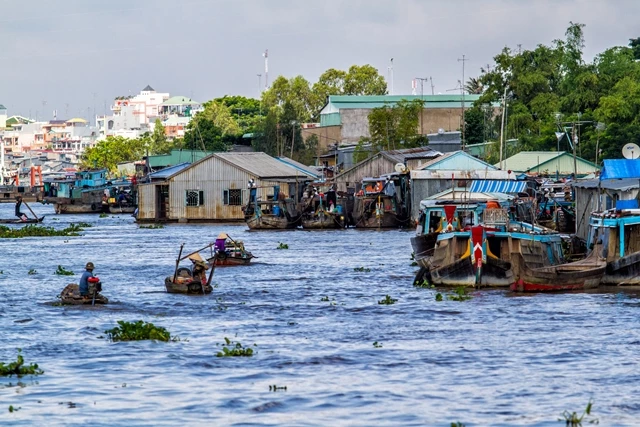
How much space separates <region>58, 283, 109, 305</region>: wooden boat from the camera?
28266 millimetres

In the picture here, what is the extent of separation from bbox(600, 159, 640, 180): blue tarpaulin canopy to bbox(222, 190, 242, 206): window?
3818cm

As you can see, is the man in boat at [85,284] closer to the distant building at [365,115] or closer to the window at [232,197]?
the window at [232,197]

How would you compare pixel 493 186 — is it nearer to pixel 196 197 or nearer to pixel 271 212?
pixel 271 212

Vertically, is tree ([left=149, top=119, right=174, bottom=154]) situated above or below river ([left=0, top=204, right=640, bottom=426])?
above

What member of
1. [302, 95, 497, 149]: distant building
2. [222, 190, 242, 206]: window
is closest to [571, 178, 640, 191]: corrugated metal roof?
[222, 190, 242, 206]: window

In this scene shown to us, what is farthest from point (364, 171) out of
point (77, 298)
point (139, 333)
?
point (139, 333)

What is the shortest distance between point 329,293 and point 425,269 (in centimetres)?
268

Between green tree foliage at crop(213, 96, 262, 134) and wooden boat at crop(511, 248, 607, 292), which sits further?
green tree foliage at crop(213, 96, 262, 134)

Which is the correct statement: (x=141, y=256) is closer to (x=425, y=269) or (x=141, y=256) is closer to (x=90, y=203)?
(x=425, y=269)

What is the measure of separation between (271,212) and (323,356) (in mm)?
46098

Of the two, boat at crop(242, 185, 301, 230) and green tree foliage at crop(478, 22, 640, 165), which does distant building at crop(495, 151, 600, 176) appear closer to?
green tree foliage at crop(478, 22, 640, 165)

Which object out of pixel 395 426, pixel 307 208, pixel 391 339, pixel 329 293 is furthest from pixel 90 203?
pixel 395 426

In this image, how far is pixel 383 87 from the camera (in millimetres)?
131500

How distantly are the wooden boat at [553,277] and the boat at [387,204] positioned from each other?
34.1 metres
